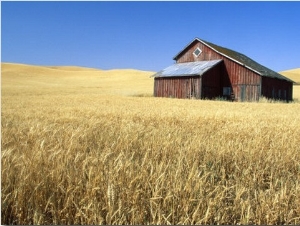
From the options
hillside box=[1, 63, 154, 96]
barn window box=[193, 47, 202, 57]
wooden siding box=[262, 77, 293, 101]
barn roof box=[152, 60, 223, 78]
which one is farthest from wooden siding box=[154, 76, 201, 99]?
wooden siding box=[262, 77, 293, 101]

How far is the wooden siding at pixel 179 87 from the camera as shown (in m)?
36.9

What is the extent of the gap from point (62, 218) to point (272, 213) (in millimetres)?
1946

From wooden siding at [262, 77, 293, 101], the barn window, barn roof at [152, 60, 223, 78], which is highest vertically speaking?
the barn window

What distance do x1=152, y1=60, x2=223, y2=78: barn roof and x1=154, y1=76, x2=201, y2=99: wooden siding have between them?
1.85 feet

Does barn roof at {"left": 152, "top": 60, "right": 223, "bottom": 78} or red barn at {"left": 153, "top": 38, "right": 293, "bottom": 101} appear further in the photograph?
barn roof at {"left": 152, "top": 60, "right": 223, "bottom": 78}

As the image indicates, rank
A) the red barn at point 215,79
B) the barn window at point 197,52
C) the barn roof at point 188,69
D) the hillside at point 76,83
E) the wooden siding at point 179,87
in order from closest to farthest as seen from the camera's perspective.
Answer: the red barn at point 215,79
the wooden siding at point 179,87
the barn roof at point 188,69
the barn window at point 197,52
the hillside at point 76,83

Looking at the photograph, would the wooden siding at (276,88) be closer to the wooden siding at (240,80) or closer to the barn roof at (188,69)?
the wooden siding at (240,80)

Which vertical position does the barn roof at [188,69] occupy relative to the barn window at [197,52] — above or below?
below

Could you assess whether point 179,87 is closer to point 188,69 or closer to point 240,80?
point 188,69

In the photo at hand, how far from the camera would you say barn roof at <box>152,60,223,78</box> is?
3707 centimetres

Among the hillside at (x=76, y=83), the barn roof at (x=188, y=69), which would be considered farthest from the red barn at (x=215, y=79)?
the hillside at (x=76, y=83)

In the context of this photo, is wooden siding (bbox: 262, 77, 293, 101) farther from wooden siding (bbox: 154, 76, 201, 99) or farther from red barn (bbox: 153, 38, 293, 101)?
wooden siding (bbox: 154, 76, 201, 99)

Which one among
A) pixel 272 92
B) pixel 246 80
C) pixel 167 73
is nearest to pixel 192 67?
pixel 167 73

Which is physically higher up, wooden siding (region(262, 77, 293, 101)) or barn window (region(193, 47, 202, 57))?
barn window (region(193, 47, 202, 57))
